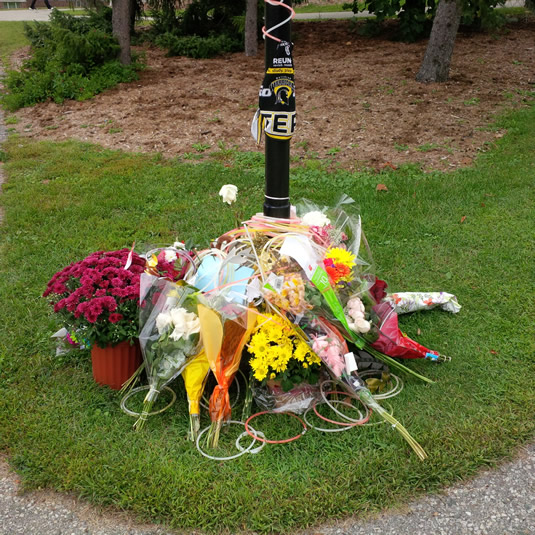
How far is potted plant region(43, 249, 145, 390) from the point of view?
2.99m

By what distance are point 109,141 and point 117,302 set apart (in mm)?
5271

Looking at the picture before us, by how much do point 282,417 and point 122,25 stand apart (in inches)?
364

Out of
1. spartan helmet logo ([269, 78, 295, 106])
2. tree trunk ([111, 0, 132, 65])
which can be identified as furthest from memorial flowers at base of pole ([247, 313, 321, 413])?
tree trunk ([111, 0, 132, 65])

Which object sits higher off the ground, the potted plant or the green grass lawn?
the potted plant

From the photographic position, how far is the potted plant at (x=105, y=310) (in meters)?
2.99

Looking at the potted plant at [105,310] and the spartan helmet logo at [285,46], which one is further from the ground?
the spartan helmet logo at [285,46]

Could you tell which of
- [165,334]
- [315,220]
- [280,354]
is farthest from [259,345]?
[315,220]

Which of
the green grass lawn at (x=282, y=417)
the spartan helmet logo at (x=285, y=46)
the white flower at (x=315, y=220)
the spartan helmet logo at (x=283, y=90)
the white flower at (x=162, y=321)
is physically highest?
the spartan helmet logo at (x=285, y=46)

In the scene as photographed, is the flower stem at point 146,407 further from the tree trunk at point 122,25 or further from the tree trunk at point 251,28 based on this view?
the tree trunk at point 251,28

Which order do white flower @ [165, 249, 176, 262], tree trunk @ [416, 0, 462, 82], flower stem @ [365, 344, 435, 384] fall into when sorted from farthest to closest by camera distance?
1. tree trunk @ [416, 0, 462, 82]
2. white flower @ [165, 249, 176, 262]
3. flower stem @ [365, 344, 435, 384]

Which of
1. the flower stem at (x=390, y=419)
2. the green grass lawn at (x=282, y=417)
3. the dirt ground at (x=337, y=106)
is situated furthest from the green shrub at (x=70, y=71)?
the flower stem at (x=390, y=419)

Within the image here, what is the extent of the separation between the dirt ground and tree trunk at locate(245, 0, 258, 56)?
0.59 ft

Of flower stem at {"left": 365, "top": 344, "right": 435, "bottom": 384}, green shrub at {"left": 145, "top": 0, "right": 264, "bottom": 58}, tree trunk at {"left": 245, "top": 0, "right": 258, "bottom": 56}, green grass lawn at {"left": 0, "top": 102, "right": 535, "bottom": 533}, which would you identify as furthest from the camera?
green shrub at {"left": 145, "top": 0, "right": 264, "bottom": 58}

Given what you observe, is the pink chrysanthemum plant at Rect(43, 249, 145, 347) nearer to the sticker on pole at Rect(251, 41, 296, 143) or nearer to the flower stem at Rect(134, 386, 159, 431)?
the flower stem at Rect(134, 386, 159, 431)
